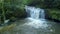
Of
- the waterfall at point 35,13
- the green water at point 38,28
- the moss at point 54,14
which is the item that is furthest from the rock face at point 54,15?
the waterfall at point 35,13

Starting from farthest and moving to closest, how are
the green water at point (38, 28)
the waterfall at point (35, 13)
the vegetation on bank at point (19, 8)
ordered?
the waterfall at point (35, 13)
the vegetation on bank at point (19, 8)
the green water at point (38, 28)

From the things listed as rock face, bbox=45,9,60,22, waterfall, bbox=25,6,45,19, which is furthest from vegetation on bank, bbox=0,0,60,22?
waterfall, bbox=25,6,45,19

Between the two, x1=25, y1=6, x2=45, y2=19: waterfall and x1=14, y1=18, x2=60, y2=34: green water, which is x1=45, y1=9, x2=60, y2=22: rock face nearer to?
x1=14, y1=18, x2=60, y2=34: green water

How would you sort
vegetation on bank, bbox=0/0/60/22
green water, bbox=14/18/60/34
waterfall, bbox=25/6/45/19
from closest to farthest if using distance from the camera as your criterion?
green water, bbox=14/18/60/34 < vegetation on bank, bbox=0/0/60/22 < waterfall, bbox=25/6/45/19

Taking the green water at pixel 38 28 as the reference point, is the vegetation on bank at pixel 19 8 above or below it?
above

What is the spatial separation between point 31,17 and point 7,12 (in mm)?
3572

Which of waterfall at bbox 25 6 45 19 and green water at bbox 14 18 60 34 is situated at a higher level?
waterfall at bbox 25 6 45 19

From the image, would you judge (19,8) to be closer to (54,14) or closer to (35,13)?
(35,13)

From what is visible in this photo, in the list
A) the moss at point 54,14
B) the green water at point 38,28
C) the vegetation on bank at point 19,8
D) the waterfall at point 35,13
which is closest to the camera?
the green water at point 38,28

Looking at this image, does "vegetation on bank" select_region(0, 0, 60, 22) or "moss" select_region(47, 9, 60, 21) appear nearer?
"vegetation on bank" select_region(0, 0, 60, 22)

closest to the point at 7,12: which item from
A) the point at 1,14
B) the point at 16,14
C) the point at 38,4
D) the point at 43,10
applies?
the point at 16,14

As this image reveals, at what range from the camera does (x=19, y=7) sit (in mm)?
19609

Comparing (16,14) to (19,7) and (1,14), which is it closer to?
(19,7)

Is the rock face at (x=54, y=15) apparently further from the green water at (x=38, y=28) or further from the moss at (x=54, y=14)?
the green water at (x=38, y=28)
